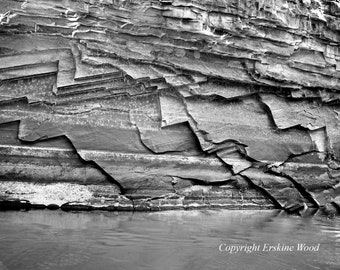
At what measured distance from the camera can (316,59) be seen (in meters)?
8.55

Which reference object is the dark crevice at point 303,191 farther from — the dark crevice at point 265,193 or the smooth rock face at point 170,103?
the dark crevice at point 265,193

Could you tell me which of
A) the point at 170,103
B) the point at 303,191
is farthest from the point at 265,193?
the point at 170,103

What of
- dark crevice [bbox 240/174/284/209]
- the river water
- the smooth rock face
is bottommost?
the river water

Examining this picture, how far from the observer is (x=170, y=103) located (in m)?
7.29

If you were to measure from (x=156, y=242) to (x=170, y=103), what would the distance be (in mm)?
3166

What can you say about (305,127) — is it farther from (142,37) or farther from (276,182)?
(142,37)

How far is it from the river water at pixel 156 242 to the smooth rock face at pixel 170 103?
85 centimetres

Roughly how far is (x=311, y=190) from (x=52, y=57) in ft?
16.1

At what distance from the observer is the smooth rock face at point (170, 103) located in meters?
6.44

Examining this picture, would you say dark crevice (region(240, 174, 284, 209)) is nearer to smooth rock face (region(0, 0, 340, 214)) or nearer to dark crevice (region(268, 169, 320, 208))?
smooth rock face (region(0, 0, 340, 214))

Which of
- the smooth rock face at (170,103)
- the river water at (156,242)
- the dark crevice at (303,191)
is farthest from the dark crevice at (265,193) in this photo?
the river water at (156,242)

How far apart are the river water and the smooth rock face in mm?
847

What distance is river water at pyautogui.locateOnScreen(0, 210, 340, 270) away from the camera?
3.72 metres

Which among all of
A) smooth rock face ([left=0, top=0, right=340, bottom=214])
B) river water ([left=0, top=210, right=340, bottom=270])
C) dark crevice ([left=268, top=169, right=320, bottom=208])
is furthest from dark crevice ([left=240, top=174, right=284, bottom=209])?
river water ([left=0, top=210, right=340, bottom=270])
